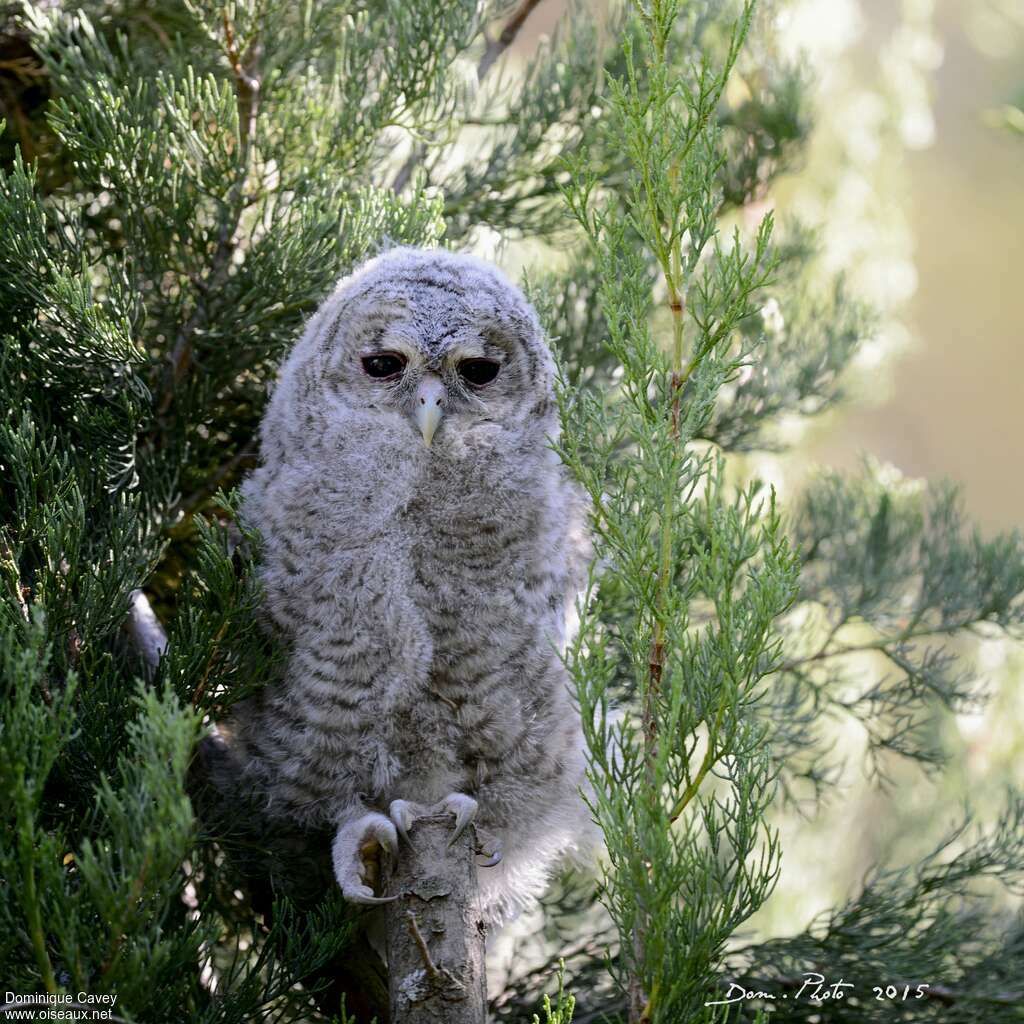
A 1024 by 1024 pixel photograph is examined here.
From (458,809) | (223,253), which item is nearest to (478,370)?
(223,253)

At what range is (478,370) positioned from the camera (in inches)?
59.9

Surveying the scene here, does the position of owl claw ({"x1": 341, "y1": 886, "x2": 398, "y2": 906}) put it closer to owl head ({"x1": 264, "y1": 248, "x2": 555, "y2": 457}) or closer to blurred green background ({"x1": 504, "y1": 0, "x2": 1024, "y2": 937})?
owl head ({"x1": 264, "y1": 248, "x2": 555, "y2": 457})

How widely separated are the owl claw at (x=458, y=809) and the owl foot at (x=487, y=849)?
0.08 m

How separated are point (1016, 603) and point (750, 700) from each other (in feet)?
3.43

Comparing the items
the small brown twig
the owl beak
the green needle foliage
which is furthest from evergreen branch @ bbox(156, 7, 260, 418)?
the small brown twig

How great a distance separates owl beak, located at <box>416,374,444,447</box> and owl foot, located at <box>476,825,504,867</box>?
0.50m

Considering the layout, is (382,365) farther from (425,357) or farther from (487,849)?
(487,849)

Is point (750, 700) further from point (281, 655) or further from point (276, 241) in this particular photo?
point (276, 241)

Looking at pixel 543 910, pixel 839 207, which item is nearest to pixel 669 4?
pixel 543 910

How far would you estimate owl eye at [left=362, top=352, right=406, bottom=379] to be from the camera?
1518 millimetres

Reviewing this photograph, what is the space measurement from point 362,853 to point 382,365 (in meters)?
0.59

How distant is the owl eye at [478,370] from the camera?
1506mm

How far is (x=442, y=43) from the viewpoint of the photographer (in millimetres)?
1675
